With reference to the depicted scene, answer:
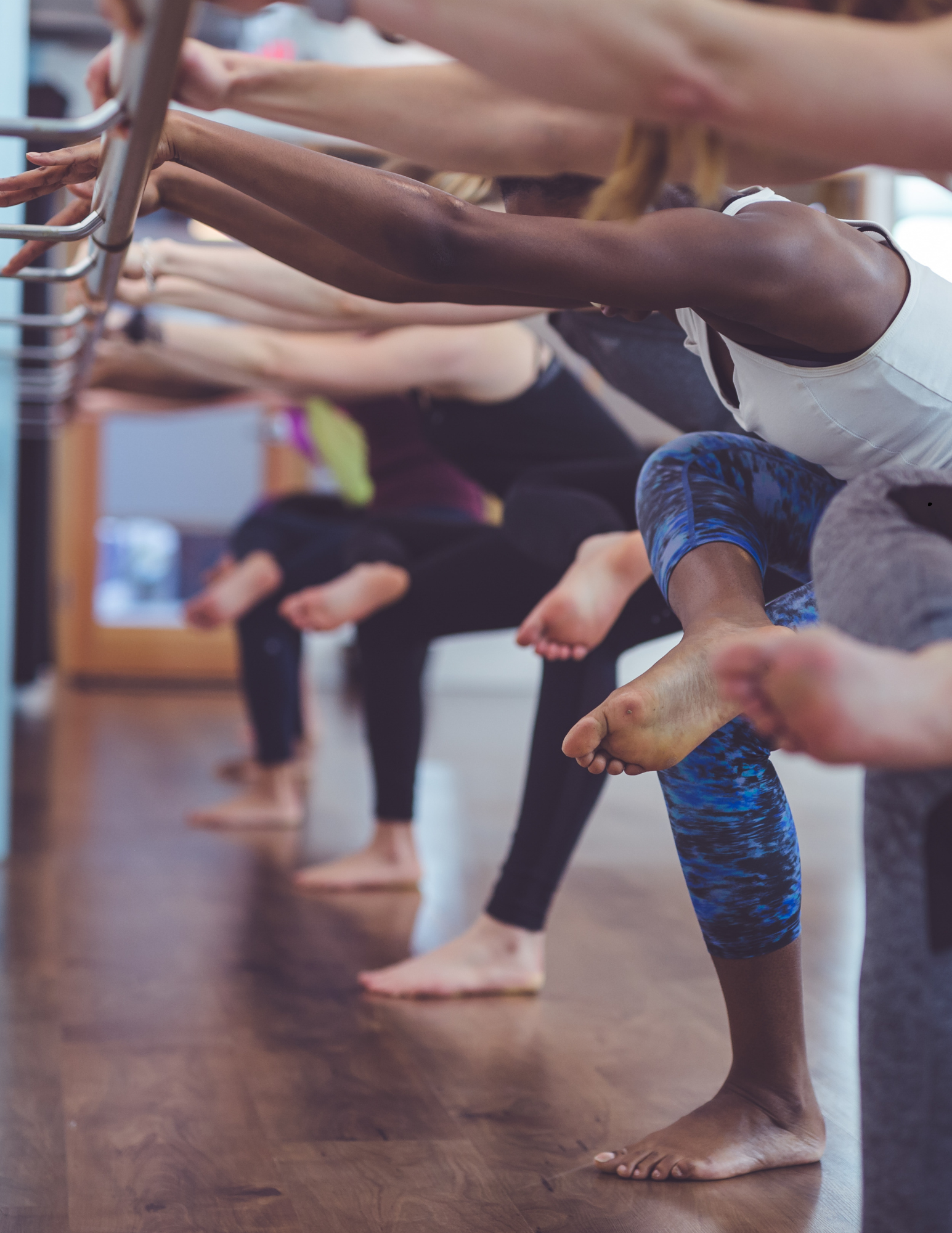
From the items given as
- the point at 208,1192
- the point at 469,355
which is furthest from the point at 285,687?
the point at 208,1192

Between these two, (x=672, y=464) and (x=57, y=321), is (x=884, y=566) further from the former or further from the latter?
(x=57, y=321)

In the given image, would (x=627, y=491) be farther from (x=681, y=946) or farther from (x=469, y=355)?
(x=681, y=946)

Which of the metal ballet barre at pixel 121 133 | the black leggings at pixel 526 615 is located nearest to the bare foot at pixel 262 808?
the black leggings at pixel 526 615

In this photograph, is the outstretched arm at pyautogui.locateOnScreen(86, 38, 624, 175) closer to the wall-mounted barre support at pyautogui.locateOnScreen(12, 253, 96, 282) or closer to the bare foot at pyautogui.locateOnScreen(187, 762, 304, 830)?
the wall-mounted barre support at pyautogui.locateOnScreen(12, 253, 96, 282)

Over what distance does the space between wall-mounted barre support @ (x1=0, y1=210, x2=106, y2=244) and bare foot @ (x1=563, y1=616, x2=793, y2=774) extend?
477 mm

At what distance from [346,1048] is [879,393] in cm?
85

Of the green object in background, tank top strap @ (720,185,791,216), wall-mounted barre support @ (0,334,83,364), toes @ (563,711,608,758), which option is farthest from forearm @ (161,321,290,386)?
toes @ (563,711,608,758)

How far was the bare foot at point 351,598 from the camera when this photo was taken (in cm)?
186

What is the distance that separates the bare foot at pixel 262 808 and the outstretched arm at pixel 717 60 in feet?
6.97

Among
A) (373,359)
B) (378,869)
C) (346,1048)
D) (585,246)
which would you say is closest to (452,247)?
(585,246)

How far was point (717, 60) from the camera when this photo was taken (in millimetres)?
552

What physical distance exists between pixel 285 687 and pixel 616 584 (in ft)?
4.70

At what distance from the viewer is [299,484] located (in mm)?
5305

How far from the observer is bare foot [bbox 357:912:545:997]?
1.52 meters
